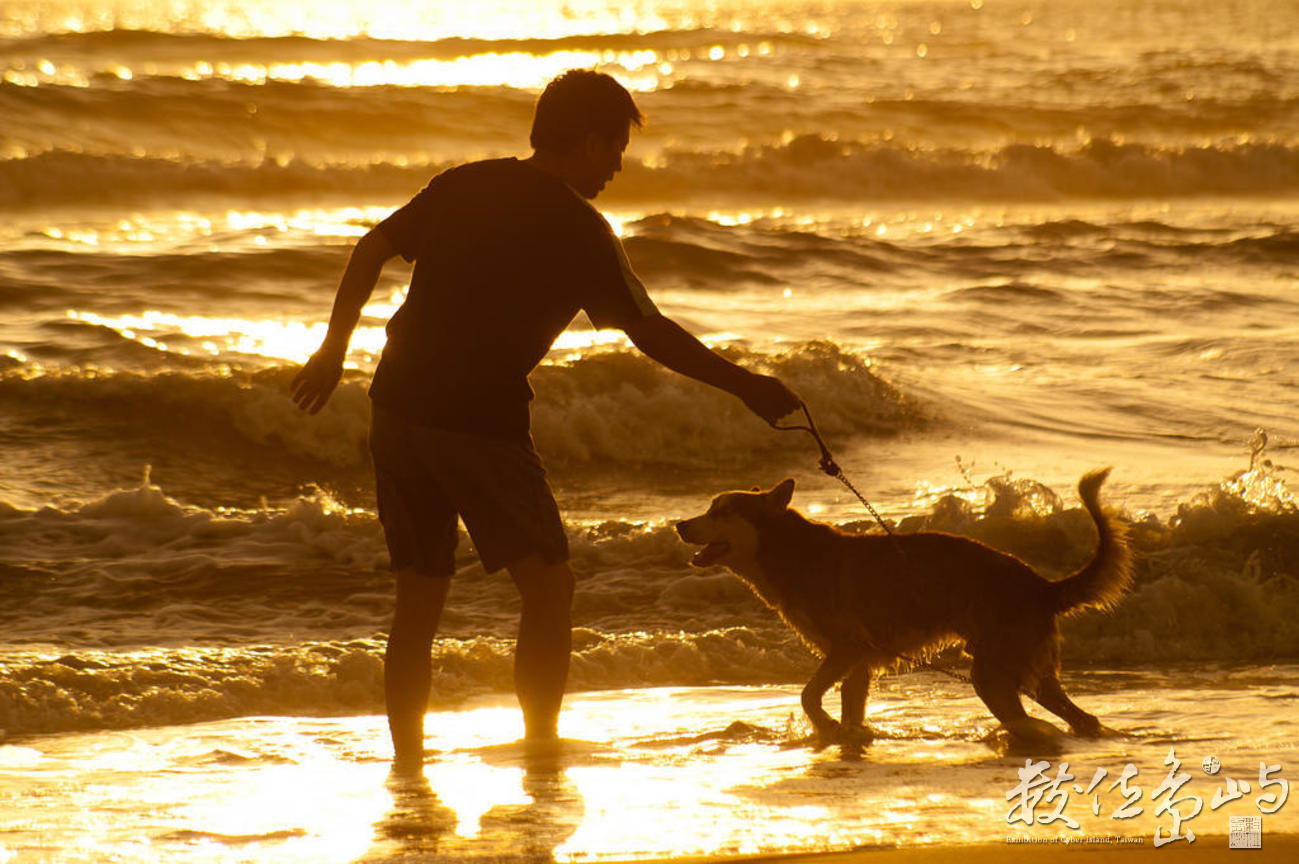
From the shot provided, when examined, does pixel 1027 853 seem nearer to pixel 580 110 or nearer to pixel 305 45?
pixel 580 110

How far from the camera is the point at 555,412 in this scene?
12.3 meters

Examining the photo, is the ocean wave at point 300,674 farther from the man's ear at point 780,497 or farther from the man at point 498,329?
the man at point 498,329

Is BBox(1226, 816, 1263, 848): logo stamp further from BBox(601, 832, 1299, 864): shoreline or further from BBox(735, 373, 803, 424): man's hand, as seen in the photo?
BBox(735, 373, 803, 424): man's hand

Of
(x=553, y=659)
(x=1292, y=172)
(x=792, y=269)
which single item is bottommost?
(x=553, y=659)

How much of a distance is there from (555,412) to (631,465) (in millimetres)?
814

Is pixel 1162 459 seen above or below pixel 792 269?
below

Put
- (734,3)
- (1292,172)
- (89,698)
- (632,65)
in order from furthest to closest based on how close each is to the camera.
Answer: (734,3)
(632,65)
(1292,172)
(89,698)

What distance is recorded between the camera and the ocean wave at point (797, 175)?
23719 mm

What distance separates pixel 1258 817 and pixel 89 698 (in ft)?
15.0

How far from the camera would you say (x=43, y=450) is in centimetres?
1115

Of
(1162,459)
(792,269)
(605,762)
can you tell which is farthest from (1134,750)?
(792,269)

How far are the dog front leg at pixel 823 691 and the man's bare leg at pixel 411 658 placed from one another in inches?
58.1

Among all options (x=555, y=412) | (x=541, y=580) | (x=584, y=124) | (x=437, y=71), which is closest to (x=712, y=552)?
(x=541, y=580)

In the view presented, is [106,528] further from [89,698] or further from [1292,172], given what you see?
[1292,172]
